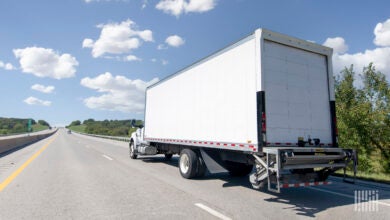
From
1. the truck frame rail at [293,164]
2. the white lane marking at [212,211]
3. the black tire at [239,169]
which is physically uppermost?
the truck frame rail at [293,164]

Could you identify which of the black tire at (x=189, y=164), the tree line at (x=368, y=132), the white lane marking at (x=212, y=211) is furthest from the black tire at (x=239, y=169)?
the tree line at (x=368, y=132)

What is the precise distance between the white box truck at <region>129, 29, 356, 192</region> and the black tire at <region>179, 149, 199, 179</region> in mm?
33

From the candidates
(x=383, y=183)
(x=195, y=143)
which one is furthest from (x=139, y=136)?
(x=383, y=183)

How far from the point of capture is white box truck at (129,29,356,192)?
627 cm

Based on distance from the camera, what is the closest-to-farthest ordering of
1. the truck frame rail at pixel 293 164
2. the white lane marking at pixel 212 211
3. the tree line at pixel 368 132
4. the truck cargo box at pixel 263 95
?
the white lane marking at pixel 212 211 → the truck frame rail at pixel 293 164 → the truck cargo box at pixel 263 95 → the tree line at pixel 368 132

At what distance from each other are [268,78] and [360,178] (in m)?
5.92

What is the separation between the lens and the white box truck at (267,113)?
20.6 feet

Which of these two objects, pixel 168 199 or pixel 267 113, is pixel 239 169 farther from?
pixel 168 199

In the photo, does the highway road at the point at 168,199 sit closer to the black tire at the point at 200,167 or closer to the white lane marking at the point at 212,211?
the white lane marking at the point at 212,211

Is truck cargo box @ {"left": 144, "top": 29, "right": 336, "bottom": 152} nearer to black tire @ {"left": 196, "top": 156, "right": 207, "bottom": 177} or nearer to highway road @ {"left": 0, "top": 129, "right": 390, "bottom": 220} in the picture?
black tire @ {"left": 196, "top": 156, "right": 207, "bottom": 177}

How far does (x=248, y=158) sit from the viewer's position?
23.0 feet

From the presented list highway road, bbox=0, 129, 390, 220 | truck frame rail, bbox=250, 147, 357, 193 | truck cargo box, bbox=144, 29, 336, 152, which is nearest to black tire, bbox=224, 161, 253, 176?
highway road, bbox=0, 129, 390, 220

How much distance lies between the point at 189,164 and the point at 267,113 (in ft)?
11.6

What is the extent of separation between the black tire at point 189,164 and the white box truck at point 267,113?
Answer: 3 cm
